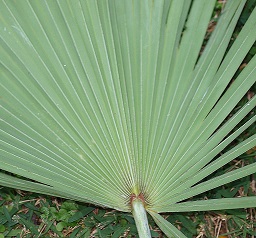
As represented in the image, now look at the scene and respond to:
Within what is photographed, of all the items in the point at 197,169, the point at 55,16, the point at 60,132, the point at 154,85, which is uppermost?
the point at 55,16

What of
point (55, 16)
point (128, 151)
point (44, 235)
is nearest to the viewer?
point (55, 16)

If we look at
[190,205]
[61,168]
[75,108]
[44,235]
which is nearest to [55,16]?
[75,108]

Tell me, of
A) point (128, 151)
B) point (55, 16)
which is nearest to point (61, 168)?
point (128, 151)

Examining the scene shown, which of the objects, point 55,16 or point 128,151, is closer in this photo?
point 55,16

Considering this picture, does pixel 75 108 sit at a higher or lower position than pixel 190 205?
higher

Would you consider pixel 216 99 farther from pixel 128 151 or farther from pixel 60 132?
pixel 60 132

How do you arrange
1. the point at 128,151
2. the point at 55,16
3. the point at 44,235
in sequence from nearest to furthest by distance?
the point at 55,16 < the point at 128,151 < the point at 44,235
